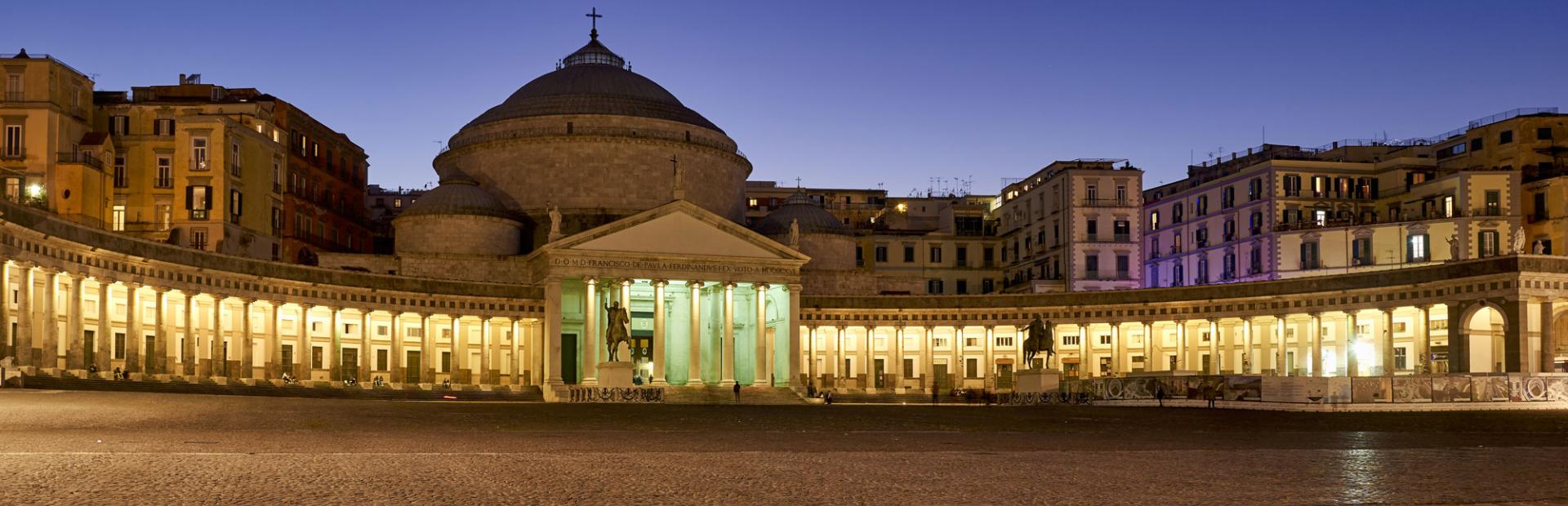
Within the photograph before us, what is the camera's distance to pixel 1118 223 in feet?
335

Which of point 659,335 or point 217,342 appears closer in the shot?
point 217,342

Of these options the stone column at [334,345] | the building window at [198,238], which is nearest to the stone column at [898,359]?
the stone column at [334,345]

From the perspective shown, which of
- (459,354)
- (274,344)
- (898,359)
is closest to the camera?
(274,344)

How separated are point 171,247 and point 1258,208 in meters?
63.9

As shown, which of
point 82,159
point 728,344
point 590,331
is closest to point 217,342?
point 82,159

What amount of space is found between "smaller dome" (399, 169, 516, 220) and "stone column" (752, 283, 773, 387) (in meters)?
16.2

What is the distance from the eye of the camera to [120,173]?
8006cm

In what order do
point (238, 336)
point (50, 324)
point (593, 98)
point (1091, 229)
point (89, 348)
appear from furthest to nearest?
point (1091, 229), point (593, 98), point (238, 336), point (89, 348), point (50, 324)

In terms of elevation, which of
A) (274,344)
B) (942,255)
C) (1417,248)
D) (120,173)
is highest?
(120,173)

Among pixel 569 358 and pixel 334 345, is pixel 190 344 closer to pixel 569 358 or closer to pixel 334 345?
pixel 334 345

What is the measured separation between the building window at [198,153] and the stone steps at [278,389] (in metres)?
13.2

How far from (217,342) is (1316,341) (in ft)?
176

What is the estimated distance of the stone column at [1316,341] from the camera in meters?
78.8

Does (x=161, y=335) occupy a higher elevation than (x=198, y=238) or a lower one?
lower
